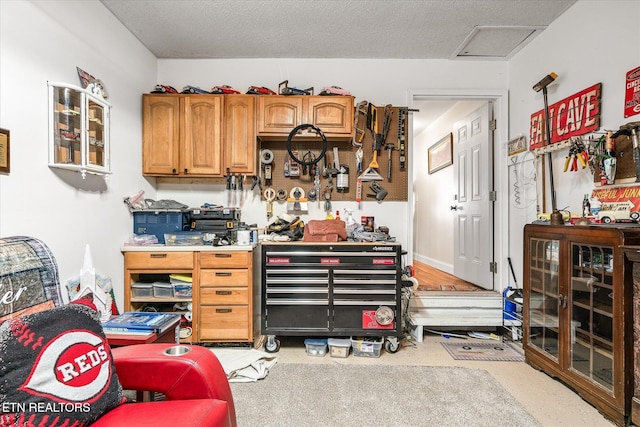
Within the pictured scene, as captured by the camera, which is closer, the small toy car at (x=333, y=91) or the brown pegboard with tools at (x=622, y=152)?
the brown pegboard with tools at (x=622, y=152)

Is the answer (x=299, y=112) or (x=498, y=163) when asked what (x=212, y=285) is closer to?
(x=299, y=112)

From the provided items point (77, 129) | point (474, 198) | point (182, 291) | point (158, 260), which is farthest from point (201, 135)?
point (474, 198)

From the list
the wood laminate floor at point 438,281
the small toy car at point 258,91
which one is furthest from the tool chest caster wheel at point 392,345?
the small toy car at point 258,91

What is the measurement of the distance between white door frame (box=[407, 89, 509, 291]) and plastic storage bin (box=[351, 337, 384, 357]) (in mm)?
997

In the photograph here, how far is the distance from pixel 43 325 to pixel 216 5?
243 cm

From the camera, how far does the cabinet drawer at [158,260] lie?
2684 mm

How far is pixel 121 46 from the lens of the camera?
8.90 ft

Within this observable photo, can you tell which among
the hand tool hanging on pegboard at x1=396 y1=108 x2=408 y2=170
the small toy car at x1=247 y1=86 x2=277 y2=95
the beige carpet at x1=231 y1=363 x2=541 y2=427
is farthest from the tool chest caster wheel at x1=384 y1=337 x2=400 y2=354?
the small toy car at x1=247 y1=86 x2=277 y2=95

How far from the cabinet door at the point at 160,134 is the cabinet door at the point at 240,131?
0.47m

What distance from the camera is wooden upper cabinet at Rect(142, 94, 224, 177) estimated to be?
3.00 metres

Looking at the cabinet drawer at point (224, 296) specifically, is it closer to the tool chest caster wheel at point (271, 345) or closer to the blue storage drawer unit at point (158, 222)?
the tool chest caster wheel at point (271, 345)

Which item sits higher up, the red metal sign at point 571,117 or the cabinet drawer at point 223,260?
the red metal sign at point 571,117

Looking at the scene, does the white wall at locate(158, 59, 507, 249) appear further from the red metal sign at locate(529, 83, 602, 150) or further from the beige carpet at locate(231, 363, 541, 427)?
the beige carpet at locate(231, 363, 541, 427)

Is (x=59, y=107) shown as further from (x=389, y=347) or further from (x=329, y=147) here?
(x=389, y=347)
